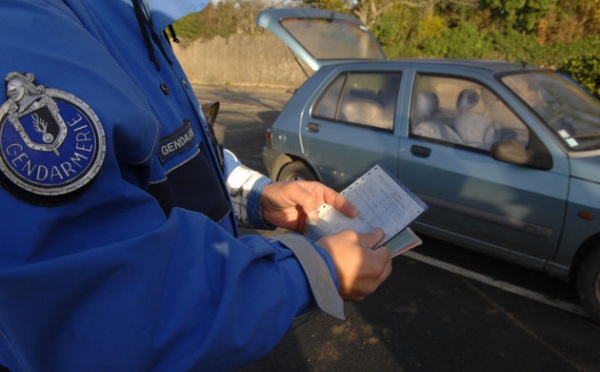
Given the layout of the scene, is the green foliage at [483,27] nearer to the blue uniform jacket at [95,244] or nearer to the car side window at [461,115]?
the car side window at [461,115]

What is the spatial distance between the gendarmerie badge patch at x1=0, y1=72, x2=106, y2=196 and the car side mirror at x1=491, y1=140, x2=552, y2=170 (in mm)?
2963

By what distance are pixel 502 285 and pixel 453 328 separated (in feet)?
2.54

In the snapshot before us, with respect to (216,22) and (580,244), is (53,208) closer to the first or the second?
(580,244)

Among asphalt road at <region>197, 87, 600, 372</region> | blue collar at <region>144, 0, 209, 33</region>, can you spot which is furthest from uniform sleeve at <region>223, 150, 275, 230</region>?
asphalt road at <region>197, 87, 600, 372</region>

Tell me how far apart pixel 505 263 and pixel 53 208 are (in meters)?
3.82

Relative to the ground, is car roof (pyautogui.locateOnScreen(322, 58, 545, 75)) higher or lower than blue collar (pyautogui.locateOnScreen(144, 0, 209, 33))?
lower

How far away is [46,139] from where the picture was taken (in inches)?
21.6

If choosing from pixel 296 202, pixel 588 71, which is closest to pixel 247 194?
pixel 296 202

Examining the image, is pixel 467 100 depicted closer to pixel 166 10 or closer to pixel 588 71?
pixel 166 10

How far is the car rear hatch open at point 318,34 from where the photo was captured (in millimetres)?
4289

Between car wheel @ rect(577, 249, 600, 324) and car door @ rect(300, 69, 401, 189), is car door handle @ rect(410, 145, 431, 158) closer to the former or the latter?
car door @ rect(300, 69, 401, 189)

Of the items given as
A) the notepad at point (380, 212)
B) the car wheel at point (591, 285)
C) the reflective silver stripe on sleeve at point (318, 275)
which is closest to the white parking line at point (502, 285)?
the car wheel at point (591, 285)

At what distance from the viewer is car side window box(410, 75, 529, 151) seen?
10.6 feet

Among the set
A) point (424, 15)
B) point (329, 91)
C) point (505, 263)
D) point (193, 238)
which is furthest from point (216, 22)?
point (193, 238)
